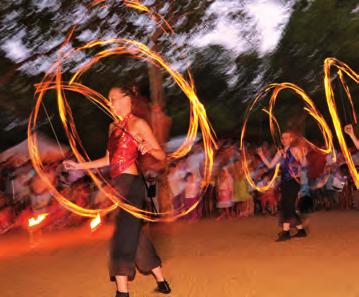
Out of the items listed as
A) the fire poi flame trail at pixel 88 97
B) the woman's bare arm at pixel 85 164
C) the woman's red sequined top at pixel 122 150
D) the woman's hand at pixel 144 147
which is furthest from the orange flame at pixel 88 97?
the woman's hand at pixel 144 147

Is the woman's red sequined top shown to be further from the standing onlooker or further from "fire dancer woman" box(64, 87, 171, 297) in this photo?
the standing onlooker

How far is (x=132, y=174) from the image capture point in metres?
5.05

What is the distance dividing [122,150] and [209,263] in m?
2.58

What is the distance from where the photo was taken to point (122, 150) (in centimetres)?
504

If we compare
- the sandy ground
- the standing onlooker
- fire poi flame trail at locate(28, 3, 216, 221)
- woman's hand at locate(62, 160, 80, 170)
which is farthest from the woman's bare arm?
the standing onlooker

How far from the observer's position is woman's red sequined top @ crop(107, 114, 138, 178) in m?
5.02

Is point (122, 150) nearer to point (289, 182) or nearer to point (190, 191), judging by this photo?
point (289, 182)

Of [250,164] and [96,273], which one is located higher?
[96,273]

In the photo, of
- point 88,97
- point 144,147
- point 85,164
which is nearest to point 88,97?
point 88,97

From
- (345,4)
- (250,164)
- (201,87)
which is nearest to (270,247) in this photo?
(250,164)

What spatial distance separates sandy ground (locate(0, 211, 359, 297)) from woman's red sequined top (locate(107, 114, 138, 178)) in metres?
1.33

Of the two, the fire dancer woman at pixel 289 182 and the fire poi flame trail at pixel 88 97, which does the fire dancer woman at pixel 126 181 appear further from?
the fire dancer woman at pixel 289 182

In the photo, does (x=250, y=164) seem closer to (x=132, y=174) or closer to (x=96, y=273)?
(x=96, y=273)

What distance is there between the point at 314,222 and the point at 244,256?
3690mm
